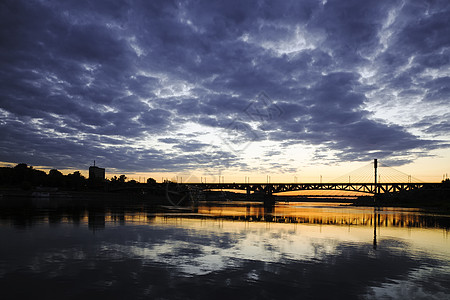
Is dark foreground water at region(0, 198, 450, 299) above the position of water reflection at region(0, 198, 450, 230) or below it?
above

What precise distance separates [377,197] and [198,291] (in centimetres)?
18842

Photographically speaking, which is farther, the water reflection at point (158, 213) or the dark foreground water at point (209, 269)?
the water reflection at point (158, 213)

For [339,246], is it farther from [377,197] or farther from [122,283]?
[377,197]

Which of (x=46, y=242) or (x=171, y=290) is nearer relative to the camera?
(x=171, y=290)

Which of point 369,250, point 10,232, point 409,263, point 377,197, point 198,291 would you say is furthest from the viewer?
point 377,197

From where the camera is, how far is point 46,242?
2111 centimetres

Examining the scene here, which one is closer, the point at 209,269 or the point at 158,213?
the point at 209,269

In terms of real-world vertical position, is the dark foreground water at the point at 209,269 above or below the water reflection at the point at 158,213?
above

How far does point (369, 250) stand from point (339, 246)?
7.28 feet

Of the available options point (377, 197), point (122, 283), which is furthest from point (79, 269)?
point (377, 197)

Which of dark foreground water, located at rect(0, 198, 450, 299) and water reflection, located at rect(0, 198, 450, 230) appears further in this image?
water reflection, located at rect(0, 198, 450, 230)

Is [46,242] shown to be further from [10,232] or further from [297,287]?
[297,287]

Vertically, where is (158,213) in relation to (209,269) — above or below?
below

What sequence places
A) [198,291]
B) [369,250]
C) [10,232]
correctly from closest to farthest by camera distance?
[198,291] → [369,250] → [10,232]
